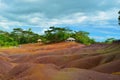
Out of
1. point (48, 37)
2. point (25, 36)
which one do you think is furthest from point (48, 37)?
point (25, 36)

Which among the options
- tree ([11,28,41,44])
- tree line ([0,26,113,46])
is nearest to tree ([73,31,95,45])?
tree line ([0,26,113,46])

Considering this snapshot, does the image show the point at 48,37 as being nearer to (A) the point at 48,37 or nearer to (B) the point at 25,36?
(A) the point at 48,37

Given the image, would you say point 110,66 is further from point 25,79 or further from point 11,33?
point 11,33

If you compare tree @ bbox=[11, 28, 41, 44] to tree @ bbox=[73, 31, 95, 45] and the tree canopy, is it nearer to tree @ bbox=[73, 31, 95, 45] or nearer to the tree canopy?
the tree canopy

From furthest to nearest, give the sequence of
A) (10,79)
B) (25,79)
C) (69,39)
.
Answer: (69,39) → (10,79) → (25,79)

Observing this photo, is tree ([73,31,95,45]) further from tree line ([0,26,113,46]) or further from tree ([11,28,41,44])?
tree ([11,28,41,44])

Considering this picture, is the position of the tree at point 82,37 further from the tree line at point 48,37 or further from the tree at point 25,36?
the tree at point 25,36

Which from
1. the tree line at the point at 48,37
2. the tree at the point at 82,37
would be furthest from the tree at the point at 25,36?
the tree at the point at 82,37

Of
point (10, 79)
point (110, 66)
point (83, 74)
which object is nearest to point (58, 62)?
point (110, 66)

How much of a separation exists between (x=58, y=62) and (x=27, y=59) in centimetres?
955

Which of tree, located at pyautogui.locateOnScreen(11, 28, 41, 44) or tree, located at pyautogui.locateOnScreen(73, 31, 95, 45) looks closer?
tree, located at pyautogui.locateOnScreen(73, 31, 95, 45)

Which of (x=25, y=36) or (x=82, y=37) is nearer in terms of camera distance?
(x=82, y=37)

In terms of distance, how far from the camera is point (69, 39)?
4193 inches

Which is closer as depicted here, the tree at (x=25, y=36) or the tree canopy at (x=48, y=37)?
the tree canopy at (x=48, y=37)
